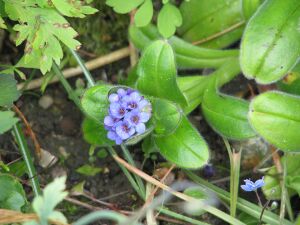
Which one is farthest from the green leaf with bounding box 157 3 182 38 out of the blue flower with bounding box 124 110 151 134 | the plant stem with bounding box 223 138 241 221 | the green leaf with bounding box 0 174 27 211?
the green leaf with bounding box 0 174 27 211

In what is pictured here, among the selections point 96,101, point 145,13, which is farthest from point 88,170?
point 145,13

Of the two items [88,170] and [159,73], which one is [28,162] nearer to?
[88,170]

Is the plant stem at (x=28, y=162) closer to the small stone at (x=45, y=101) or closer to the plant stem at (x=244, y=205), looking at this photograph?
the small stone at (x=45, y=101)

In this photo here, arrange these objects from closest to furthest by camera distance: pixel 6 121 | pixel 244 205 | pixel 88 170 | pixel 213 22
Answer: pixel 6 121 → pixel 244 205 → pixel 88 170 → pixel 213 22

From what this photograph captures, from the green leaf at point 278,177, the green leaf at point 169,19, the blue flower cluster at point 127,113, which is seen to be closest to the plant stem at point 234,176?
the green leaf at point 278,177

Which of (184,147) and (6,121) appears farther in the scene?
(184,147)
